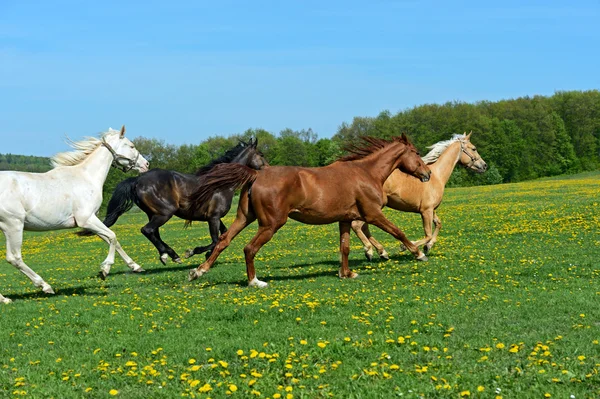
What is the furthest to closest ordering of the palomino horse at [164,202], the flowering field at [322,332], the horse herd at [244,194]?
the palomino horse at [164,202]
the horse herd at [244,194]
the flowering field at [322,332]

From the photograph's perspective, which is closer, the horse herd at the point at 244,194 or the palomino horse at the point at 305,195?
the horse herd at the point at 244,194

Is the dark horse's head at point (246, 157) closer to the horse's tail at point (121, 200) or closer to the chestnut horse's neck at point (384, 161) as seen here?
the horse's tail at point (121, 200)

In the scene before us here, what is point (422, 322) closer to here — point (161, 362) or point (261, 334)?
point (261, 334)

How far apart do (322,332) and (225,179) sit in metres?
4.64

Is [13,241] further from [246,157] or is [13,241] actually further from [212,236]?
[246,157]

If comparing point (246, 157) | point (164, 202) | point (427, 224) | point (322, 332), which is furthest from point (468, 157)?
point (322, 332)

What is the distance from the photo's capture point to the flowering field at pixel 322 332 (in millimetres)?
6312

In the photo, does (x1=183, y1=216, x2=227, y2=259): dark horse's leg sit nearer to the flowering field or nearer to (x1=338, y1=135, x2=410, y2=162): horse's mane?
the flowering field

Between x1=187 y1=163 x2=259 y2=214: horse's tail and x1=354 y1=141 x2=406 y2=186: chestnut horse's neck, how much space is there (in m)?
2.71

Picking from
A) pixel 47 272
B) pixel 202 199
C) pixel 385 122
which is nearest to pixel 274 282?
pixel 202 199

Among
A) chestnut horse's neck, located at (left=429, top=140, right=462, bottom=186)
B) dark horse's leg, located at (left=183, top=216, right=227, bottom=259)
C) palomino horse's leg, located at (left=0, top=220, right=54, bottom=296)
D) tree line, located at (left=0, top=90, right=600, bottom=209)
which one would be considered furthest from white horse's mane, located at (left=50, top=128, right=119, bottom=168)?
tree line, located at (left=0, top=90, right=600, bottom=209)

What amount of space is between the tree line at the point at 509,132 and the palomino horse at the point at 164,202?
7177cm

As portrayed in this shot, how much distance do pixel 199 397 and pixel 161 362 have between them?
1.19 metres

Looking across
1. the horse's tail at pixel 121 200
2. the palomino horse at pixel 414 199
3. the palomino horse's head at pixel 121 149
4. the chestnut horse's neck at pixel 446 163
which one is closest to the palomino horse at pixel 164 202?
the horse's tail at pixel 121 200
